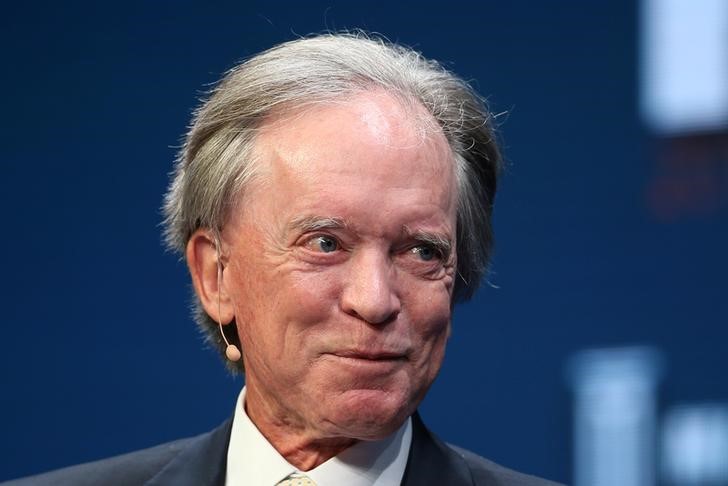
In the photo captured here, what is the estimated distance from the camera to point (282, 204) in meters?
1.93

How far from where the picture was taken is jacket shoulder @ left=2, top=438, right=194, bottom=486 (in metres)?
2.22

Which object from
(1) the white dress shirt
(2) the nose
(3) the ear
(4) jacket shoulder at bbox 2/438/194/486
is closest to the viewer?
(2) the nose

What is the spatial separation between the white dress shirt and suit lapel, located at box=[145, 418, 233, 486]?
18 mm

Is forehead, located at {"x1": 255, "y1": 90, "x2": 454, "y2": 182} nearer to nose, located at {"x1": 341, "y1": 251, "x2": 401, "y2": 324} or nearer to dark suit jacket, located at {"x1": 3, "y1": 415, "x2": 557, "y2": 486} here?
nose, located at {"x1": 341, "y1": 251, "x2": 401, "y2": 324}

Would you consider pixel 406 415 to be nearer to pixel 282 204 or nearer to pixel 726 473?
pixel 282 204

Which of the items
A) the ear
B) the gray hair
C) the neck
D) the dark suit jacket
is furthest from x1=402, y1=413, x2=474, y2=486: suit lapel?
the ear

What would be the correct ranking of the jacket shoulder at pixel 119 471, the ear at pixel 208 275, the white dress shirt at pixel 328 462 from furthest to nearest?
1. the jacket shoulder at pixel 119 471
2. the ear at pixel 208 275
3. the white dress shirt at pixel 328 462

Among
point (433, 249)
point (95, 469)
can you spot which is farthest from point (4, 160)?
point (433, 249)

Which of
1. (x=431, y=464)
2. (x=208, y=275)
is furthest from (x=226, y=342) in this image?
(x=431, y=464)

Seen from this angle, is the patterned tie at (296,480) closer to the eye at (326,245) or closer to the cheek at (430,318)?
the cheek at (430,318)

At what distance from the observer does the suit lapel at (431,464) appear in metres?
2.04

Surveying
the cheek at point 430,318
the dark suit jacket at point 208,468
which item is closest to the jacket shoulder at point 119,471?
the dark suit jacket at point 208,468

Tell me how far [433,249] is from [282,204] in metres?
0.23

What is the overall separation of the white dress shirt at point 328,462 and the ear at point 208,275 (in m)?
0.17
